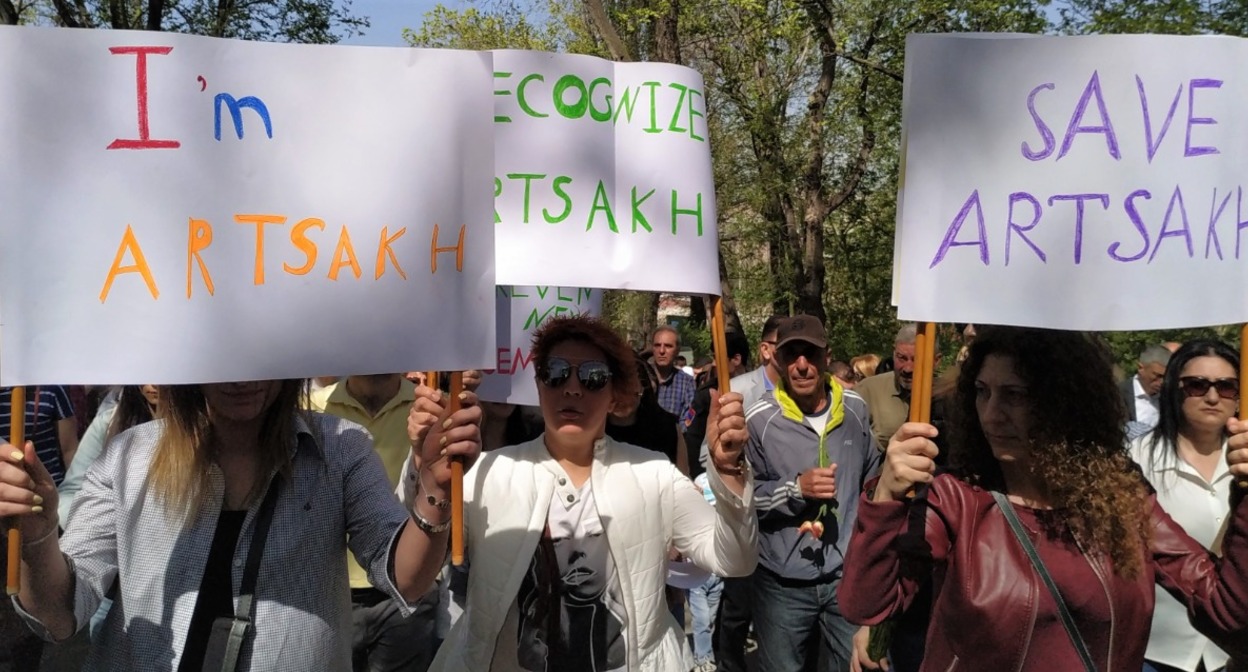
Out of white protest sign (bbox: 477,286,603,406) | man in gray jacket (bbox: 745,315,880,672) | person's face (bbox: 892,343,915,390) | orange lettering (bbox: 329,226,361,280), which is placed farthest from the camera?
person's face (bbox: 892,343,915,390)

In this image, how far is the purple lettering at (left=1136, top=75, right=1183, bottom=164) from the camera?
99.4 inches

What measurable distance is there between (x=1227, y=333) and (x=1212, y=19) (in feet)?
10.4

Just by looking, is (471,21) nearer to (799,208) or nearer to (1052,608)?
(799,208)

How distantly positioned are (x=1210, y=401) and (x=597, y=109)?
7.58 feet

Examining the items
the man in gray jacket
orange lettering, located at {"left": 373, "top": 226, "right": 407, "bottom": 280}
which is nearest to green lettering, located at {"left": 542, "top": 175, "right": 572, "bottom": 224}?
orange lettering, located at {"left": 373, "top": 226, "right": 407, "bottom": 280}

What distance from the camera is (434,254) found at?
8.03 feet

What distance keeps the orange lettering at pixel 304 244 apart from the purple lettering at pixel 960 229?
129 centimetres

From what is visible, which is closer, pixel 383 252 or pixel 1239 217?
pixel 383 252

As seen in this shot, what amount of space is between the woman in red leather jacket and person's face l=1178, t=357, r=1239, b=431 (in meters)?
1.41

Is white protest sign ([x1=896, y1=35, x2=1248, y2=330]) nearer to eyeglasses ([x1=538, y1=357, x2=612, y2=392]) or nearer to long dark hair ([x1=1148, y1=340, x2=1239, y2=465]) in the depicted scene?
eyeglasses ([x1=538, y1=357, x2=612, y2=392])

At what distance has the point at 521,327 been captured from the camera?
4.71m

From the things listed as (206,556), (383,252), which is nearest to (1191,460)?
(383,252)

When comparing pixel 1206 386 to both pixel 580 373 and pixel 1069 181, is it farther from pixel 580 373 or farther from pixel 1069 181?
pixel 580 373

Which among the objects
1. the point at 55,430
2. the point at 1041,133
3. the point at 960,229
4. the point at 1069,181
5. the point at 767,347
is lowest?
the point at 55,430
